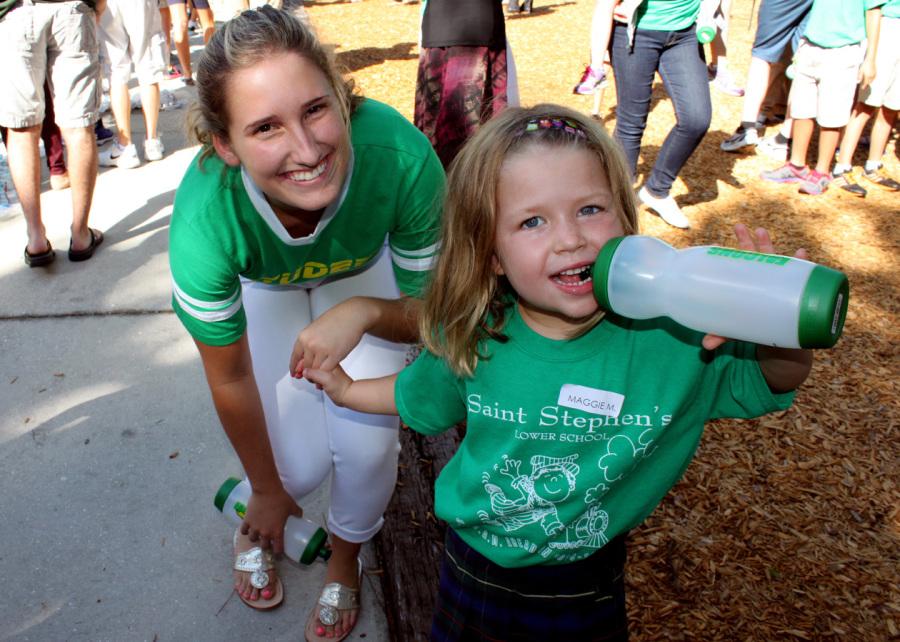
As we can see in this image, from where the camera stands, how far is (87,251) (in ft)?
14.8

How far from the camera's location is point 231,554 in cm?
268

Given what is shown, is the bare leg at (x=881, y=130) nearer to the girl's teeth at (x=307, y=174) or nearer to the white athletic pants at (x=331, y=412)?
the white athletic pants at (x=331, y=412)

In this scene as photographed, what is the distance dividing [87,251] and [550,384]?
148 inches

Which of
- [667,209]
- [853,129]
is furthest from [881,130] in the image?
[667,209]

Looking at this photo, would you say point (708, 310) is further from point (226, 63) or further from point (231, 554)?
point (231, 554)

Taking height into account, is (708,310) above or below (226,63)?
below

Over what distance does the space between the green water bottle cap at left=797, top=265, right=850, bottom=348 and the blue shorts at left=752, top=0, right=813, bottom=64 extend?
5.96 metres

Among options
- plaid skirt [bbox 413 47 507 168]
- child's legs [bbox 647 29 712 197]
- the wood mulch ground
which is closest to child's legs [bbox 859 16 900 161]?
the wood mulch ground

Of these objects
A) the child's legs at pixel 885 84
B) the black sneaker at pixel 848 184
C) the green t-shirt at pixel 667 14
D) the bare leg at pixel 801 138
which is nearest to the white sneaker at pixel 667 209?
the green t-shirt at pixel 667 14

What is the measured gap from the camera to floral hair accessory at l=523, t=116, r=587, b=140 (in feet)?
5.08

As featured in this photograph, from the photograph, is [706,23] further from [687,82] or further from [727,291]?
[727,291]

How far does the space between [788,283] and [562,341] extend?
490 mm

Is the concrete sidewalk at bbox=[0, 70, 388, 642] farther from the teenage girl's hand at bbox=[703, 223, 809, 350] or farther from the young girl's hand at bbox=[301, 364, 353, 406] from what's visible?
the teenage girl's hand at bbox=[703, 223, 809, 350]

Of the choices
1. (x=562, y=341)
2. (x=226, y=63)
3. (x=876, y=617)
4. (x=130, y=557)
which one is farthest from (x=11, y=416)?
(x=876, y=617)
